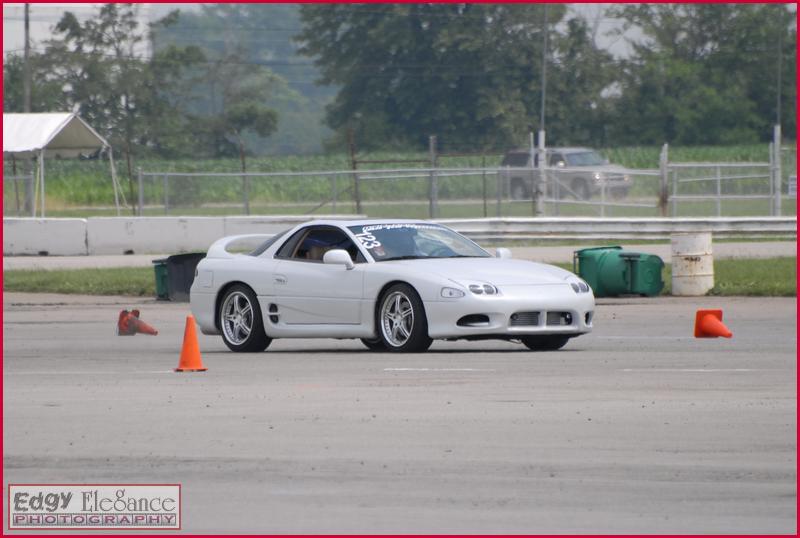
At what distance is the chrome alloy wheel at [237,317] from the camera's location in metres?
15.2

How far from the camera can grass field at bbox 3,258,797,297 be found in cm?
2169

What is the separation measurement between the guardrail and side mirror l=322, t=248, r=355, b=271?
17349 mm

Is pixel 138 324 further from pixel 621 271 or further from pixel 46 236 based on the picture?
pixel 46 236

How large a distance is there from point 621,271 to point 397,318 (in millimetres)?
7607

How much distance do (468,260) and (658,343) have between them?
6.38 feet

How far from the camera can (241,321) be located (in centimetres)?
1525

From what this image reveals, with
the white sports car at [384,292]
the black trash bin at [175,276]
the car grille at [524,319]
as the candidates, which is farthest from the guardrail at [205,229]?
the car grille at [524,319]

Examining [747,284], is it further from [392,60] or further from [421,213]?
[392,60]

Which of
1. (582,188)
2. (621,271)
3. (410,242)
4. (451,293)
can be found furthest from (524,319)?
(582,188)

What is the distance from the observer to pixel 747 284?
2206 centimetres

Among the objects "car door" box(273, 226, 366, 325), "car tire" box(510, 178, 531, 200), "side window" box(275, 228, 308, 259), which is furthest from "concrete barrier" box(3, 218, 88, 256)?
"car tire" box(510, 178, 531, 200)

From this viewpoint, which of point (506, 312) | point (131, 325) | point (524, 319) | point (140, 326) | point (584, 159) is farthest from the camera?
point (584, 159)

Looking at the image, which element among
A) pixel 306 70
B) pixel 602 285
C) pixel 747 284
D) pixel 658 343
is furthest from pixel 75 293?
pixel 306 70

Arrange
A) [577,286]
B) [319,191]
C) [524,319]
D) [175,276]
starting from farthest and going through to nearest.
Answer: [319,191] → [175,276] → [577,286] → [524,319]
